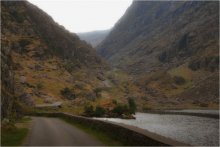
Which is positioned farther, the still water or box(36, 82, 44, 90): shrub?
box(36, 82, 44, 90): shrub

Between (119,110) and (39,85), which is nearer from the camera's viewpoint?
(119,110)

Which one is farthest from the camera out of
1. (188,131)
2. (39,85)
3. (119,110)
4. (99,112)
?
(39,85)

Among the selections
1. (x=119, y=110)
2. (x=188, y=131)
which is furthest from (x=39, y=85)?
(x=188, y=131)

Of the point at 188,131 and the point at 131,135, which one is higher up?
the point at 131,135

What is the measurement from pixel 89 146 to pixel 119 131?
4.55 meters

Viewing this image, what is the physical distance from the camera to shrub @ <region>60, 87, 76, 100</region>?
171825 mm

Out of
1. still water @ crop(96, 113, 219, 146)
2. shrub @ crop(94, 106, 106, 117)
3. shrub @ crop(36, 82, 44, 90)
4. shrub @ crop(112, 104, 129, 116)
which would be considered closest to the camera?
still water @ crop(96, 113, 219, 146)

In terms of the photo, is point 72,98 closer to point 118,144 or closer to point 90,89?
point 90,89

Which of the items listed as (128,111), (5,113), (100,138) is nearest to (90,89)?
(128,111)

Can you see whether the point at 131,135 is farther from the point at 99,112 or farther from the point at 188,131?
the point at 99,112

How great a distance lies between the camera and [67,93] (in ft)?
570

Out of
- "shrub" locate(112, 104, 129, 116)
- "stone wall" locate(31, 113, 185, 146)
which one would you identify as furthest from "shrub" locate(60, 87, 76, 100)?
"stone wall" locate(31, 113, 185, 146)

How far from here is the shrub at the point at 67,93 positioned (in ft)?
564

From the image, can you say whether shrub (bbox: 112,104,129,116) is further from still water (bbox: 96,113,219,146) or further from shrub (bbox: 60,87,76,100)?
shrub (bbox: 60,87,76,100)
